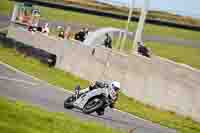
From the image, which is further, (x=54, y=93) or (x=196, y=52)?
(x=196, y=52)

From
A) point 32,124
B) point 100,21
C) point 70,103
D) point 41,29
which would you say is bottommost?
point 100,21

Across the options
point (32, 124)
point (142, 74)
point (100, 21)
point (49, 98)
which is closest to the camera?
point (32, 124)

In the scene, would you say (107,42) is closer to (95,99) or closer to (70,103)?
(70,103)

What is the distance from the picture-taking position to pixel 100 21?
5903 centimetres

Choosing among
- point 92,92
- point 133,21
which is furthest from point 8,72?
point 133,21

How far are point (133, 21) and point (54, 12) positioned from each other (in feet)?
25.6

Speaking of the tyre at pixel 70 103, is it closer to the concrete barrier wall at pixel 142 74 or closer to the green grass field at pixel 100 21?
the concrete barrier wall at pixel 142 74

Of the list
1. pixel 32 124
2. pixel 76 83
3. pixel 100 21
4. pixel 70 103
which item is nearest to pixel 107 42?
pixel 76 83

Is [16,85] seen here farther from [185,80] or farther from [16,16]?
[16,16]

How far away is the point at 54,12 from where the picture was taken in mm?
62969

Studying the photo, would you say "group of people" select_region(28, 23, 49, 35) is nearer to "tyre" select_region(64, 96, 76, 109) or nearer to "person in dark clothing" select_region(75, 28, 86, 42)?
"person in dark clothing" select_region(75, 28, 86, 42)

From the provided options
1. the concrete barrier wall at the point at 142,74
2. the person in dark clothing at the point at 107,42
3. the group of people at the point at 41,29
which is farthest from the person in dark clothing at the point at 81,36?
the concrete barrier wall at the point at 142,74

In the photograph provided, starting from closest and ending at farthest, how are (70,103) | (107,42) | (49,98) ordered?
1. (70,103)
2. (49,98)
3. (107,42)

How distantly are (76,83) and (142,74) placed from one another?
3649mm
